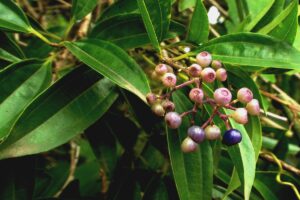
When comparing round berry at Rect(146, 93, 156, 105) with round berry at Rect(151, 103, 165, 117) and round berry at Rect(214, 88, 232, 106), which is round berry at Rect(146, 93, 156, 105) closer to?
round berry at Rect(151, 103, 165, 117)

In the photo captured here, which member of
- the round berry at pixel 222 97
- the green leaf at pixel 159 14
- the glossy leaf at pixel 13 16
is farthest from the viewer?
the glossy leaf at pixel 13 16

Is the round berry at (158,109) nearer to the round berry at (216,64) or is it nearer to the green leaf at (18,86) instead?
the round berry at (216,64)

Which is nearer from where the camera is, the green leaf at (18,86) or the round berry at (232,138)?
the round berry at (232,138)

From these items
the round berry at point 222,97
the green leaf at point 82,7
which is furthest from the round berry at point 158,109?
the green leaf at point 82,7

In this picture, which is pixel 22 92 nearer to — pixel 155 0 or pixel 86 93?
pixel 86 93

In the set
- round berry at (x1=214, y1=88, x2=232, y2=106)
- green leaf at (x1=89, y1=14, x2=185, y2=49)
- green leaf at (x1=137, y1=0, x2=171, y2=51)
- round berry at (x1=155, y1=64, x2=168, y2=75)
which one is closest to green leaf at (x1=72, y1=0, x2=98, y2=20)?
green leaf at (x1=89, y1=14, x2=185, y2=49)

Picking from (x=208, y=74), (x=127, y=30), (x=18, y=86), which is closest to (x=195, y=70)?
(x=208, y=74)
